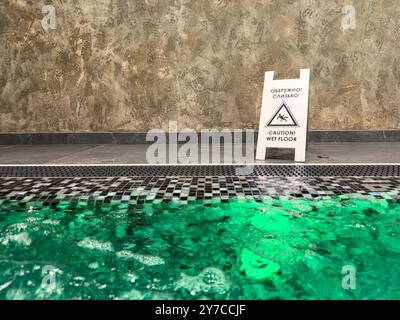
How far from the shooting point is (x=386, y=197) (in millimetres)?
2371

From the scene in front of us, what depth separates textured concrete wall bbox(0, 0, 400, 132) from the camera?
16.8ft

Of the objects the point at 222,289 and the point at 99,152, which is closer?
the point at 222,289

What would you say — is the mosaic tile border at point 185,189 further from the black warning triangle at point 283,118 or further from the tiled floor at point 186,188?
the black warning triangle at point 283,118

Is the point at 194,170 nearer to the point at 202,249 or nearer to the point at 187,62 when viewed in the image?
the point at 202,249

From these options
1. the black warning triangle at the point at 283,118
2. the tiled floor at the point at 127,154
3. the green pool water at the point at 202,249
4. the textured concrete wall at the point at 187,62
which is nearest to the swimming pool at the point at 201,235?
the green pool water at the point at 202,249

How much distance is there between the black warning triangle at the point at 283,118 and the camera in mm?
3572

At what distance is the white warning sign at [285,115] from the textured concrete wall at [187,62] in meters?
1.52

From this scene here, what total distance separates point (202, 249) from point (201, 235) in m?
0.18

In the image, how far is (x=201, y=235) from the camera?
6.58 ft

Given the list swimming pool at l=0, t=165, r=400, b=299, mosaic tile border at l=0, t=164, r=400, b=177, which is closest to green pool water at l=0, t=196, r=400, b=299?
swimming pool at l=0, t=165, r=400, b=299

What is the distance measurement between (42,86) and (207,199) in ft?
12.5

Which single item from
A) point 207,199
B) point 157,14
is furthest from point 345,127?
point 207,199

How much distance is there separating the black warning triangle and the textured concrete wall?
5.17ft
